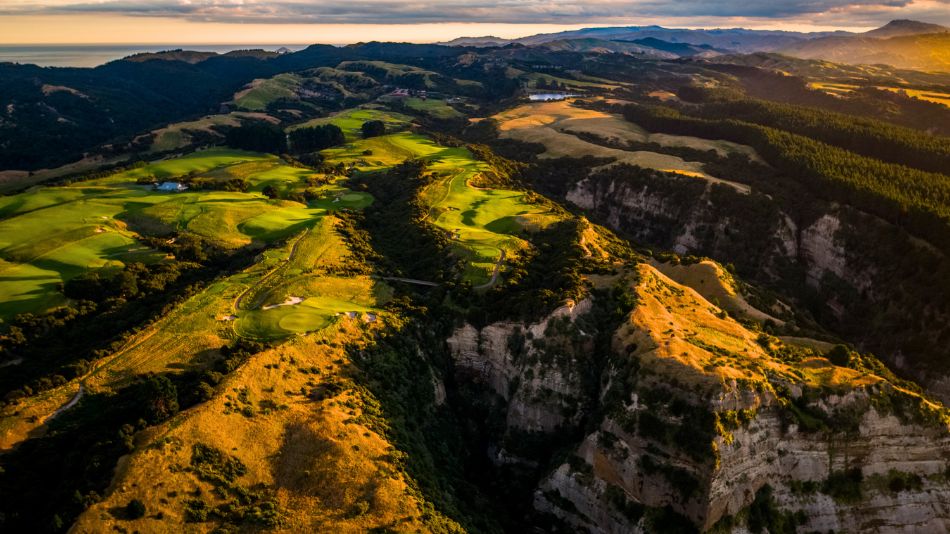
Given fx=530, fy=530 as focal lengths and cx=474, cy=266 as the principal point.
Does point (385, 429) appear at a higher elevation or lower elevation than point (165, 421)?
lower

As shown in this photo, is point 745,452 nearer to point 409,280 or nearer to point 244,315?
point 409,280

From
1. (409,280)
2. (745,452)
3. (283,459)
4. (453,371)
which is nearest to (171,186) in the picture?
(409,280)

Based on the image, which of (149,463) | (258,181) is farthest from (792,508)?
(258,181)

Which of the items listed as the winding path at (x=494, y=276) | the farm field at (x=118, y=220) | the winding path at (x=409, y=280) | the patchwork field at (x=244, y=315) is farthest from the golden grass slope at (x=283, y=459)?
the farm field at (x=118, y=220)

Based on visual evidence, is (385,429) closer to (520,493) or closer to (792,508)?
(520,493)

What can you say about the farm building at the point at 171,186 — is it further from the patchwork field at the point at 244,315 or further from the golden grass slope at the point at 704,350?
the golden grass slope at the point at 704,350

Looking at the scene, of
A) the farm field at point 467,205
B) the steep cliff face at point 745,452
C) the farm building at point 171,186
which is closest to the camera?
the steep cliff face at point 745,452

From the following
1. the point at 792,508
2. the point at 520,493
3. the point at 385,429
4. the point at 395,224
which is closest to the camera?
the point at 792,508
